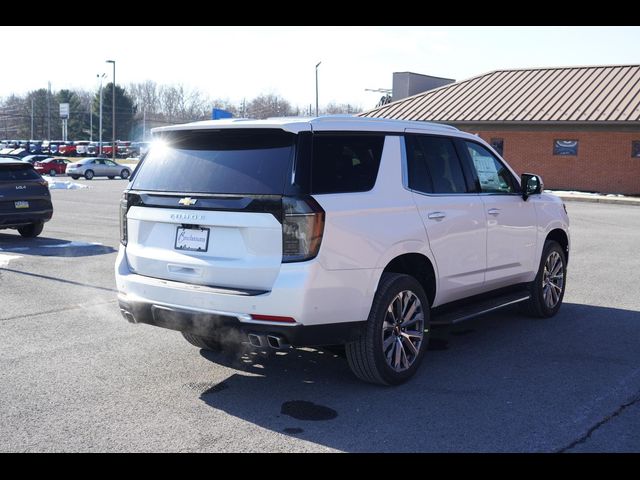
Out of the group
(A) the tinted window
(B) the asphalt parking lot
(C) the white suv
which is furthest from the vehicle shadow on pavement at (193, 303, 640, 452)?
(A) the tinted window

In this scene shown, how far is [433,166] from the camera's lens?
6.25m

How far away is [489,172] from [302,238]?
2940 mm

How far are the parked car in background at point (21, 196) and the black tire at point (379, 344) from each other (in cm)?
1084

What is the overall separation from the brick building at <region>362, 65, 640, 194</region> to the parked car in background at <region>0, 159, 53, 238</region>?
77.4ft

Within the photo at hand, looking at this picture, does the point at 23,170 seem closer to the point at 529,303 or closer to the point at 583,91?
the point at 529,303

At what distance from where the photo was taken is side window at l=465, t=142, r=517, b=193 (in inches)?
273

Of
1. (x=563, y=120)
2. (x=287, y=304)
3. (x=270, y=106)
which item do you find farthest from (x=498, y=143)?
(x=270, y=106)

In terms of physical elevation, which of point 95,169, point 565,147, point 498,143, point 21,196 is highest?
point 498,143

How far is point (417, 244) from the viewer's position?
5699mm

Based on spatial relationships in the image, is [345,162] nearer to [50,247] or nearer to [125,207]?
[125,207]

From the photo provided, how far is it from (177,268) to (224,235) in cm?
49

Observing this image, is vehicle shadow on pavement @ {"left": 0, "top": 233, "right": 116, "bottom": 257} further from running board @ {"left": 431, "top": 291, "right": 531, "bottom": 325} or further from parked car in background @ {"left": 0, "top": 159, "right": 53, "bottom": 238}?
running board @ {"left": 431, "top": 291, "right": 531, "bottom": 325}

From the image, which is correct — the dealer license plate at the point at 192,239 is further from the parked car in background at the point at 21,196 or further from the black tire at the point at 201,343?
the parked car in background at the point at 21,196

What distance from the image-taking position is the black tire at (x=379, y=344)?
5297mm
